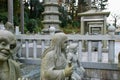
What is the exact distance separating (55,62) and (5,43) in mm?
1371

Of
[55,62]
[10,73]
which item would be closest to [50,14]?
[55,62]

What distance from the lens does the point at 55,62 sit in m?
3.27

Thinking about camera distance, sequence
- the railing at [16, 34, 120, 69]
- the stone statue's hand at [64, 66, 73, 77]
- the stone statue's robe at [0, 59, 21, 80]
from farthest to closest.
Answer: the railing at [16, 34, 120, 69]
the stone statue's hand at [64, 66, 73, 77]
the stone statue's robe at [0, 59, 21, 80]

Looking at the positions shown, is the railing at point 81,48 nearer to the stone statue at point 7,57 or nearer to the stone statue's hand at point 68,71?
the stone statue's hand at point 68,71

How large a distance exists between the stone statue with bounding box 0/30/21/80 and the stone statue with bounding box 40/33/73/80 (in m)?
1.07

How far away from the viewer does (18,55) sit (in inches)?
321

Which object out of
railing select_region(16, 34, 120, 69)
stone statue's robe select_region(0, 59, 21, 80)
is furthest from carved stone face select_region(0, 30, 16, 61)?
railing select_region(16, 34, 120, 69)

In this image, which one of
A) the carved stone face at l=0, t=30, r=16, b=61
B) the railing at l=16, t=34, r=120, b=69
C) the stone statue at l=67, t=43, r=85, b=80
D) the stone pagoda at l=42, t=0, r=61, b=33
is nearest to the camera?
the carved stone face at l=0, t=30, r=16, b=61

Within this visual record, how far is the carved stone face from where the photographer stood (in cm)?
198

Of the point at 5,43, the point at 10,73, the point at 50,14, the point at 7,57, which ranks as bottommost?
the point at 10,73

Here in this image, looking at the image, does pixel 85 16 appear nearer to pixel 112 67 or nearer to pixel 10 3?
pixel 10 3

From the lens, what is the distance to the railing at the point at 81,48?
6.31 metres

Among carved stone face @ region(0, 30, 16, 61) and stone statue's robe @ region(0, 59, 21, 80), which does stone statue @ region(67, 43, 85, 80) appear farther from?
carved stone face @ region(0, 30, 16, 61)

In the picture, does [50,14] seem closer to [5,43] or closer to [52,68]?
[52,68]
